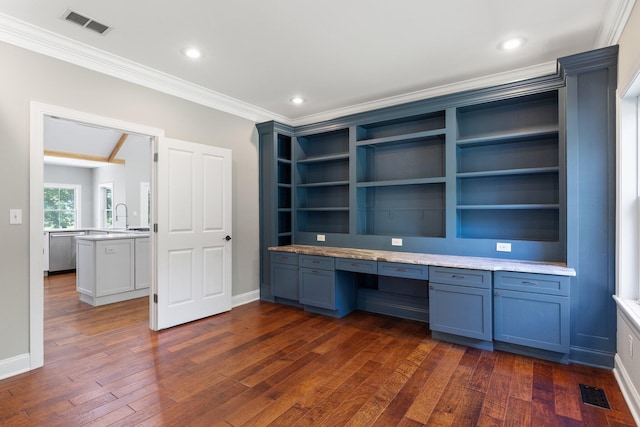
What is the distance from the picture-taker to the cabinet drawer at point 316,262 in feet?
12.8

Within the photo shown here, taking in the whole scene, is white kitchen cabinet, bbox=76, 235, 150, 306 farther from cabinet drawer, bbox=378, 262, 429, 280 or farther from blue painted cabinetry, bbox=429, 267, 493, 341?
blue painted cabinetry, bbox=429, 267, 493, 341

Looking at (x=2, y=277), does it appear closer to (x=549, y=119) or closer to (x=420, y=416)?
(x=420, y=416)

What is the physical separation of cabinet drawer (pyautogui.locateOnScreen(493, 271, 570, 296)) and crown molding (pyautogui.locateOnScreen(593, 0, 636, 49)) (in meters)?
1.91

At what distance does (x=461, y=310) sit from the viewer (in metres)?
3.08

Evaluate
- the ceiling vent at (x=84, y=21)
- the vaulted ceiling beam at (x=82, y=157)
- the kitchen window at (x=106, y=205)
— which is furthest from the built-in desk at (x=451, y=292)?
the kitchen window at (x=106, y=205)

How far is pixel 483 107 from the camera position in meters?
3.56

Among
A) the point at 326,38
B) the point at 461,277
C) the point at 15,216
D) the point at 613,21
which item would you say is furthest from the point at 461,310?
the point at 15,216

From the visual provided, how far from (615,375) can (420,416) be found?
1.68 m

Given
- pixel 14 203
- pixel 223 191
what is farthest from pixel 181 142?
pixel 14 203

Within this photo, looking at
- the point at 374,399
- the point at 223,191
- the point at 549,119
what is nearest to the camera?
the point at 374,399

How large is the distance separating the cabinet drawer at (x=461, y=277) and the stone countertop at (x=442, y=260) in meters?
0.06

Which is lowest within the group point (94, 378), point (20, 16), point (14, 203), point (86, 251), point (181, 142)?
point (94, 378)

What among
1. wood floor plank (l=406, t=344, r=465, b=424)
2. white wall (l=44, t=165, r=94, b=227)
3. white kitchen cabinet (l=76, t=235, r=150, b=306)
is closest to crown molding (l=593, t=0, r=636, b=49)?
wood floor plank (l=406, t=344, r=465, b=424)

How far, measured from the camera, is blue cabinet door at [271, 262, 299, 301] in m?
4.27
